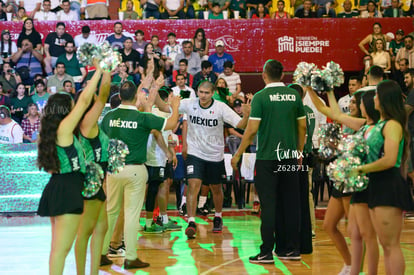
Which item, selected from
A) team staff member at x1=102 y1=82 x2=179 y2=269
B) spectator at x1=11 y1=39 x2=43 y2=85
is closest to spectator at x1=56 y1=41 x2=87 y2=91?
spectator at x1=11 y1=39 x2=43 y2=85

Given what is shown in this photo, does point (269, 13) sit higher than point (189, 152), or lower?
higher

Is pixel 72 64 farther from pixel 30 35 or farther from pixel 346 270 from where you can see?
pixel 346 270

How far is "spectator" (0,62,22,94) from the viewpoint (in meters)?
15.0

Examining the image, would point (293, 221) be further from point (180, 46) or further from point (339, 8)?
point (339, 8)

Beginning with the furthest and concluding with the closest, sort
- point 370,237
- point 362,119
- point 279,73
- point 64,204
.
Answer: point 279,73 → point 362,119 → point 370,237 → point 64,204

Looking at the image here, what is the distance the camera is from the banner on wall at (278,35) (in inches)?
650

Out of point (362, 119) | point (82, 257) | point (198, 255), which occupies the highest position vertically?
point (362, 119)

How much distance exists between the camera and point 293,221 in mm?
7754

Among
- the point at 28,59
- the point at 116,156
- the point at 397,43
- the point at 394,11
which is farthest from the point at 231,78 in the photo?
the point at 116,156

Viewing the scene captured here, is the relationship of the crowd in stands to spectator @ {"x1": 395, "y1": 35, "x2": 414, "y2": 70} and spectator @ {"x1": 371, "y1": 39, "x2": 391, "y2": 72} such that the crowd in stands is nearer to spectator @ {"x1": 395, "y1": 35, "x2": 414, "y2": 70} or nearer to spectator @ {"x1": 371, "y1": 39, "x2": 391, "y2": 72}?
spectator @ {"x1": 371, "y1": 39, "x2": 391, "y2": 72}

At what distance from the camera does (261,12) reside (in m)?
17.3

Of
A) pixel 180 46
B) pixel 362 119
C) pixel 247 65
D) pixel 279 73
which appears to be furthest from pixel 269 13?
pixel 362 119

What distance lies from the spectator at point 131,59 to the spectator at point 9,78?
2544 mm

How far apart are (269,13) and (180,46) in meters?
3.10
